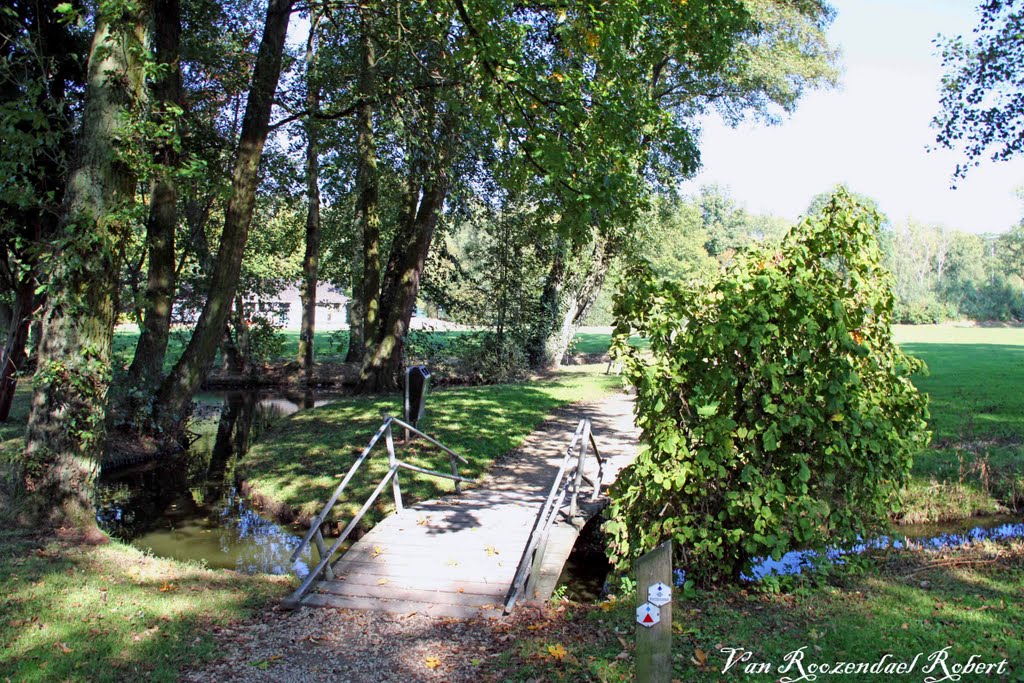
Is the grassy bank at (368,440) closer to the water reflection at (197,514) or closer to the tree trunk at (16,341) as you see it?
the water reflection at (197,514)

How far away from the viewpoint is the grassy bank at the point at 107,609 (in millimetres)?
5184

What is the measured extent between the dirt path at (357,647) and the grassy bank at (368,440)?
147 inches

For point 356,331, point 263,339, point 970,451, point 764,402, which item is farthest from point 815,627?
point 263,339

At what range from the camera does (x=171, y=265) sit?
14586 millimetres

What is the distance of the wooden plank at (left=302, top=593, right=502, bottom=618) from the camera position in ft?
21.0

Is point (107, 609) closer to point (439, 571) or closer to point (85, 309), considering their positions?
point (439, 571)

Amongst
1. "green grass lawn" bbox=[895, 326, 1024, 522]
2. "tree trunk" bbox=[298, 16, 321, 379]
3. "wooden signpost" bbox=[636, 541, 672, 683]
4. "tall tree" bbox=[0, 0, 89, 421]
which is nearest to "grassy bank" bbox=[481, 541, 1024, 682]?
"wooden signpost" bbox=[636, 541, 672, 683]

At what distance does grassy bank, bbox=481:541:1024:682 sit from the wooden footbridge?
0.61m

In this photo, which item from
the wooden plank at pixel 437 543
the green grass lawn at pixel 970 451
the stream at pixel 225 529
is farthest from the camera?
the green grass lawn at pixel 970 451

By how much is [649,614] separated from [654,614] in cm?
2

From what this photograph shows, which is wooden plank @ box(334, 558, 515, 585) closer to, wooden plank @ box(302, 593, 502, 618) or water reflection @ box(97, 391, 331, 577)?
wooden plank @ box(302, 593, 502, 618)

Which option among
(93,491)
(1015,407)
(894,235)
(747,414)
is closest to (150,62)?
(93,491)

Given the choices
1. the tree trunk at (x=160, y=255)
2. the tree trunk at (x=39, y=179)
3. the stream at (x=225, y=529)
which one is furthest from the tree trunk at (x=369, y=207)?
the stream at (x=225, y=529)

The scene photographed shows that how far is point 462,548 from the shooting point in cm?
788
